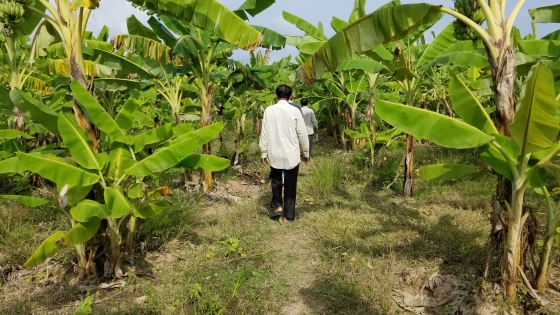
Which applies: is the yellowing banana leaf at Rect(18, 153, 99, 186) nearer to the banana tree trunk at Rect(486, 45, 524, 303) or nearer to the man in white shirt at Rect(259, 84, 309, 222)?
the man in white shirt at Rect(259, 84, 309, 222)

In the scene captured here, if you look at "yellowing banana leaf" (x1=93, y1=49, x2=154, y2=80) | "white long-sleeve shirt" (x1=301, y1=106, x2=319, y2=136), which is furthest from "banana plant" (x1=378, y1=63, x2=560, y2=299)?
"white long-sleeve shirt" (x1=301, y1=106, x2=319, y2=136)

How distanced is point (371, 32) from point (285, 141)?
2.23m

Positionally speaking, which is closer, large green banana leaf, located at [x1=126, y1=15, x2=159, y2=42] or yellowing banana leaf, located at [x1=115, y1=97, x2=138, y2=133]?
yellowing banana leaf, located at [x1=115, y1=97, x2=138, y2=133]

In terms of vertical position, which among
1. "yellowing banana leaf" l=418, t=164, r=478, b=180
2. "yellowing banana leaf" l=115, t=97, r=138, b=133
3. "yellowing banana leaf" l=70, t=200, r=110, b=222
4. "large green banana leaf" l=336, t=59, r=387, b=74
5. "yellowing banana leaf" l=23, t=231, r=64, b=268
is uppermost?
"large green banana leaf" l=336, t=59, r=387, b=74

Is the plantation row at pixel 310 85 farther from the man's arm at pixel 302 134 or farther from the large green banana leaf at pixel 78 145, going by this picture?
the man's arm at pixel 302 134

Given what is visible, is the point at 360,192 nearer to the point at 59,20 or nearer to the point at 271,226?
the point at 271,226

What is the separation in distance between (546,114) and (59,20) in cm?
387

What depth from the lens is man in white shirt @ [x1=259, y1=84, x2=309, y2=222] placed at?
486 centimetres

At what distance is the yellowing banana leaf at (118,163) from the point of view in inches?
123

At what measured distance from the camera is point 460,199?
18.0ft

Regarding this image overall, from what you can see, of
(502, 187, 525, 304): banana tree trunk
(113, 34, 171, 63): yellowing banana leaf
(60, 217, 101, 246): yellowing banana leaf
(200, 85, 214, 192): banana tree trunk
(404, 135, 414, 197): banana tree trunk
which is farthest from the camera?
(200, 85, 214, 192): banana tree trunk

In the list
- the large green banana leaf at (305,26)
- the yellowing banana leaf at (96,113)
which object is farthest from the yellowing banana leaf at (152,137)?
the large green banana leaf at (305,26)

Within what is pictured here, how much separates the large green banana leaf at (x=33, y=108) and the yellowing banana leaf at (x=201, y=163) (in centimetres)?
118

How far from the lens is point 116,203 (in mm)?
2727
